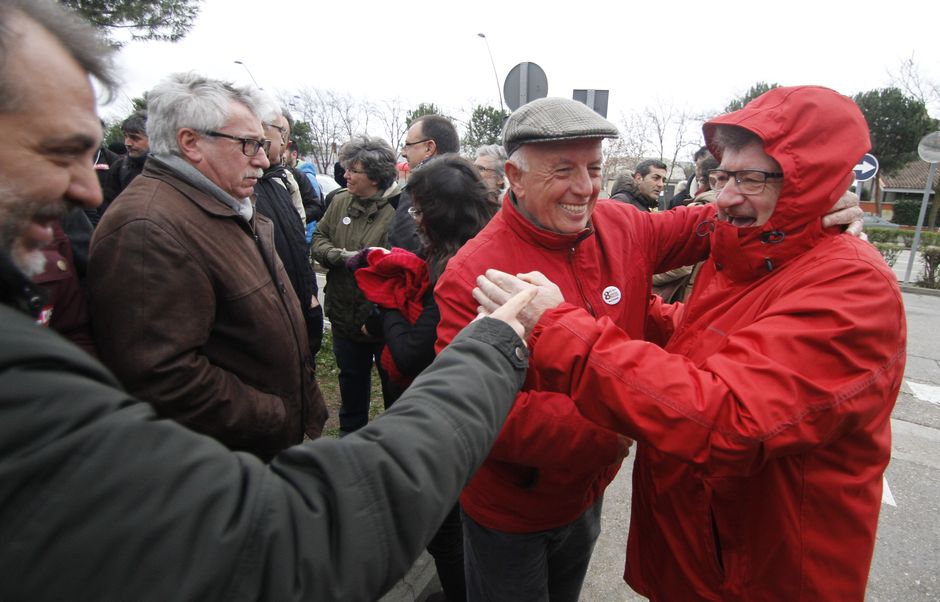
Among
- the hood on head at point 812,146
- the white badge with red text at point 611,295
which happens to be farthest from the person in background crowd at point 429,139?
the hood on head at point 812,146

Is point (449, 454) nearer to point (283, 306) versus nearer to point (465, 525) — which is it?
point (465, 525)

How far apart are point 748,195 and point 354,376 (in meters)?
2.86

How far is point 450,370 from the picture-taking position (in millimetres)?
1009

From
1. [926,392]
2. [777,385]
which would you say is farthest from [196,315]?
[926,392]

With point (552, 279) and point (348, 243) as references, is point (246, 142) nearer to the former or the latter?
point (552, 279)

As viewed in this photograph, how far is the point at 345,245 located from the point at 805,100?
10.7ft

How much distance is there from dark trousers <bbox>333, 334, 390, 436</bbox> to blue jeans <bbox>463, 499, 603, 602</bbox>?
6.17ft

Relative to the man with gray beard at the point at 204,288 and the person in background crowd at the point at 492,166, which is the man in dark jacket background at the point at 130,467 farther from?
the person in background crowd at the point at 492,166

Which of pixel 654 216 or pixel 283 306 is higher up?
pixel 654 216

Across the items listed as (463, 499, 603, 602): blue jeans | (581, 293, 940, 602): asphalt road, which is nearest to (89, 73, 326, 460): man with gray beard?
(463, 499, 603, 602): blue jeans

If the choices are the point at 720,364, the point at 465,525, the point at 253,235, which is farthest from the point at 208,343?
the point at 720,364

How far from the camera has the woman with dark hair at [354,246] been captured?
12.1 ft

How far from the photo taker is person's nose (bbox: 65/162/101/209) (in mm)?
908

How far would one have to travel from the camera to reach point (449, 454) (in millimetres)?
882
